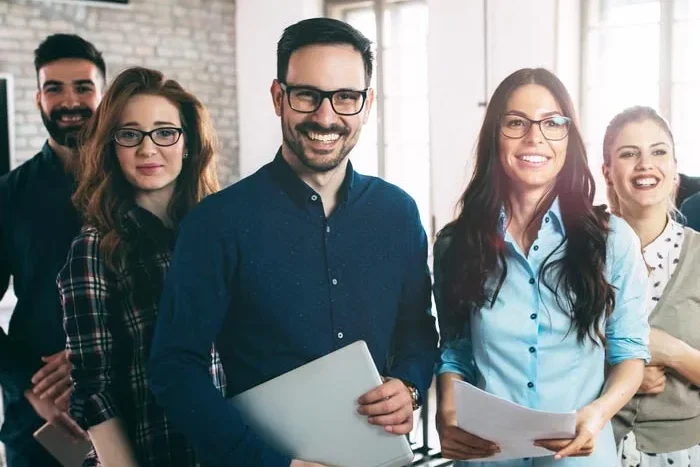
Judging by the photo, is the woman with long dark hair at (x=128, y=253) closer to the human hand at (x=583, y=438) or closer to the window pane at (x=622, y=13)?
the human hand at (x=583, y=438)

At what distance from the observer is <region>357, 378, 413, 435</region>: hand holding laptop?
1.44 metres

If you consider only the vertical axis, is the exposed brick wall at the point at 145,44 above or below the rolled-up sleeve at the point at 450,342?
above

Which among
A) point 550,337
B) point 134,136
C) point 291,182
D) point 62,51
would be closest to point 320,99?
point 291,182

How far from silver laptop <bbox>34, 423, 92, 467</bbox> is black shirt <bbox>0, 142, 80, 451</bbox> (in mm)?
124

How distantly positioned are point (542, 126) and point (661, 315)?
20.5 inches

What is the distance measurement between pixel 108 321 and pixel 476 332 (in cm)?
73

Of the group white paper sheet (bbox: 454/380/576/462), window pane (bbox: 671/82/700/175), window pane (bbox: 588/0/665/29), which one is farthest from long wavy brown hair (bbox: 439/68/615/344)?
window pane (bbox: 588/0/665/29)

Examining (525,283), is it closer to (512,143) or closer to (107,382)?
(512,143)

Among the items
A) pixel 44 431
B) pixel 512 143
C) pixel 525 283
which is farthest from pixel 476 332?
pixel 44 431

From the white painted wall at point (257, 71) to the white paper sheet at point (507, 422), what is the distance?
5012 millimetres

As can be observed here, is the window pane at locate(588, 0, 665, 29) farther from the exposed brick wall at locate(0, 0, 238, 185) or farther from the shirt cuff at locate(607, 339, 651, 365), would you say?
the shirt cuff at locate(607, 339, 651, 365)

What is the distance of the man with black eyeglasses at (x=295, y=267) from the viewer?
4.67 ft

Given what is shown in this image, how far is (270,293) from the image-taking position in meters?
1.48

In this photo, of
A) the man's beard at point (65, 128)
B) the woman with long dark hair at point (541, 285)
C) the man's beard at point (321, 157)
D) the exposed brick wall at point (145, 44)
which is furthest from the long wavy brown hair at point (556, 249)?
the exposed brick wall at point (145, 44)
